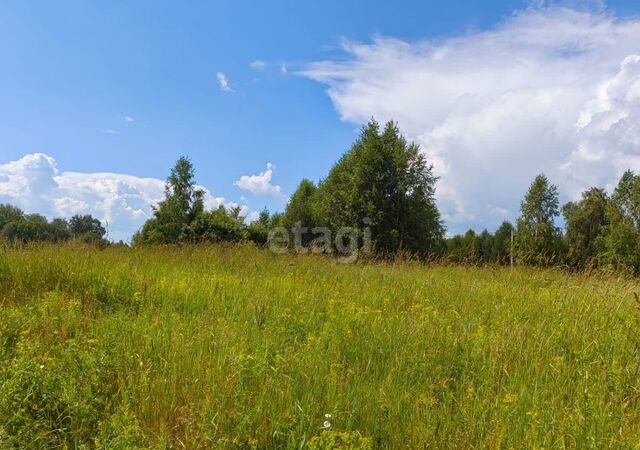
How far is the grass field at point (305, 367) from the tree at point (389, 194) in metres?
18.5

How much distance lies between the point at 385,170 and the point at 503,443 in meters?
23.5

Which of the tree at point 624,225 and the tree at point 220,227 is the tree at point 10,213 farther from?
the tree at point 624,225

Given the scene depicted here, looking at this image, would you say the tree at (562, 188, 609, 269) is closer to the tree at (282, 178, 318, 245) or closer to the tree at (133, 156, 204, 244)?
the tree at (282, 178, 318, 245)

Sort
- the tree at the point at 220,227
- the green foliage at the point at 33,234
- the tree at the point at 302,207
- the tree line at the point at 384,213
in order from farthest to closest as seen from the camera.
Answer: the tree at the point at 302,207, the tree at the point at 220,227, the tree line at the point at 384,213, the green foliage at the point at 33,234

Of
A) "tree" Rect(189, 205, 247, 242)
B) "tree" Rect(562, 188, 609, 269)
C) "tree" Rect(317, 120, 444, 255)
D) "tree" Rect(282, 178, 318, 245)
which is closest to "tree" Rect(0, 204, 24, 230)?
"tree" Rect(282, 178, 318, 245)

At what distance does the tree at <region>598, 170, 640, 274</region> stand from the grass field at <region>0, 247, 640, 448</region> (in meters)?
32.7

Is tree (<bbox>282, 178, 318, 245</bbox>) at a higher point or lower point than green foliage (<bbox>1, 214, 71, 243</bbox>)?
higher

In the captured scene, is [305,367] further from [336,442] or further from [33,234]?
[33,234]

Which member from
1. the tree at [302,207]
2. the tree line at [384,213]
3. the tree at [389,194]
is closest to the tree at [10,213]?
the tree line at [384,213]

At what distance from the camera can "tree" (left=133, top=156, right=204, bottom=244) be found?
3759 centimetres

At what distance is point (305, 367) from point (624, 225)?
4284cm

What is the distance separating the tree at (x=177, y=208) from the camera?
37.6 meters

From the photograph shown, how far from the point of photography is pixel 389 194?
2525cm

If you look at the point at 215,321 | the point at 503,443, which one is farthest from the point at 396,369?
the point at 215,321
